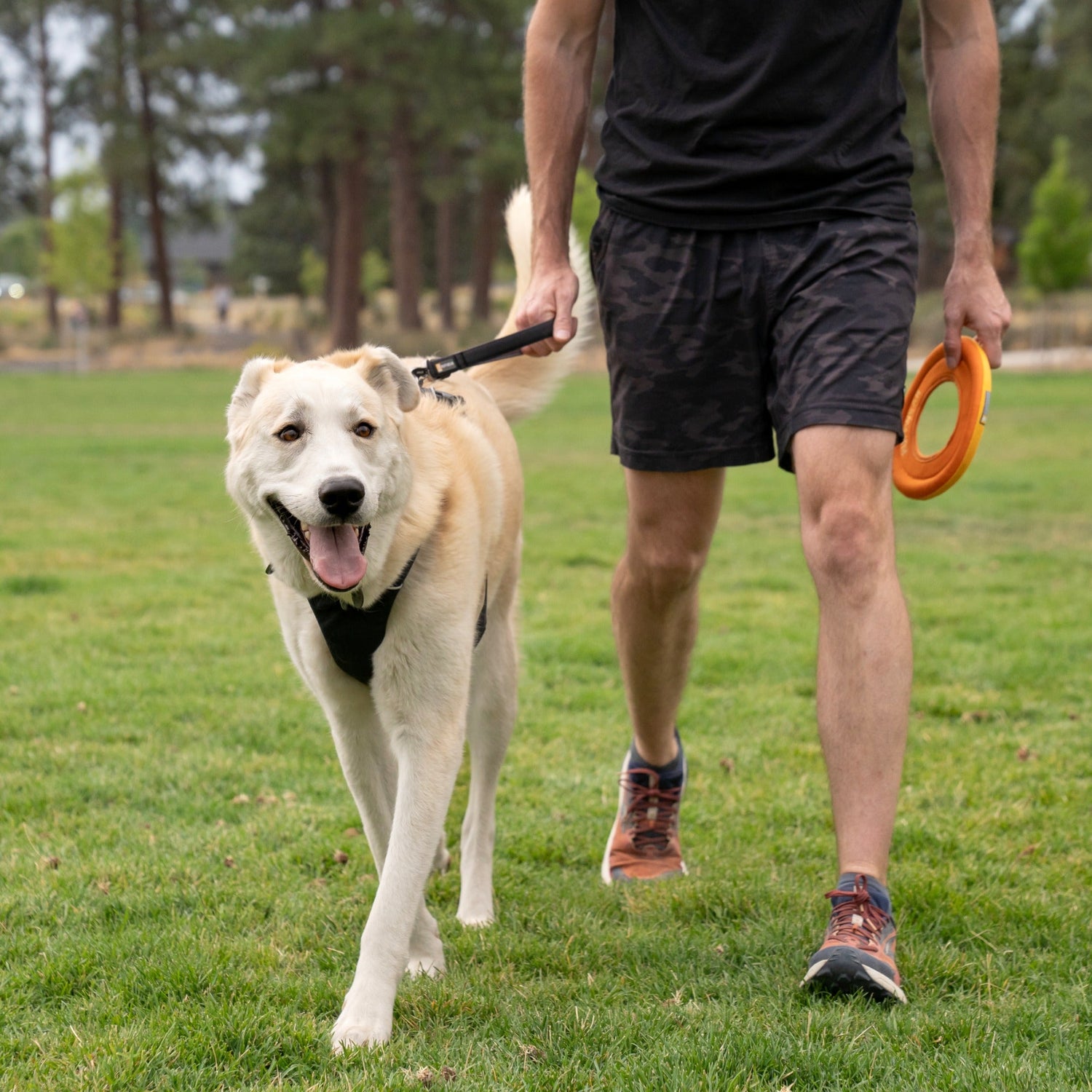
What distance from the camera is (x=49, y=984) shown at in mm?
3033

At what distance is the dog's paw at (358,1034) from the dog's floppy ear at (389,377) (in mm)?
1400

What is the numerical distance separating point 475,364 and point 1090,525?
7.83 meters

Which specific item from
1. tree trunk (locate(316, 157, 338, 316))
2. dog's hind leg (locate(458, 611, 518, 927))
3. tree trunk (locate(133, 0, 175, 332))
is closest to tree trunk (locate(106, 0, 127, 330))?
tree trunk (locate(133, 0, 175, 332))

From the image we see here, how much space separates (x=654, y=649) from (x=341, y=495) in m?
1.27

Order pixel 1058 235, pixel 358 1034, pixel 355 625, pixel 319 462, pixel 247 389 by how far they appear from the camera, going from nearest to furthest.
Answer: pixel 358 1034
pixel 319 462
pixel 355 625
pixel 247 389
pixel 1058 235

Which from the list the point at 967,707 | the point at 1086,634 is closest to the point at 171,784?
the point at 967,707

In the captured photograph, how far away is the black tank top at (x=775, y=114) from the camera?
3.20 meters

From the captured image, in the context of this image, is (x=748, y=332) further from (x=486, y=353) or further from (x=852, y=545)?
(x=486, y=353)

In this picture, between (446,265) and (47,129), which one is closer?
(446,265)

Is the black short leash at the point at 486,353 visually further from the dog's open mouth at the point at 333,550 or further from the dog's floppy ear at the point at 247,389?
the dog's open mouth at the point at 333,550

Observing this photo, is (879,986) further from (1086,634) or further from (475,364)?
(1086,634)

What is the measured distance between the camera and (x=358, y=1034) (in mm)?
2750

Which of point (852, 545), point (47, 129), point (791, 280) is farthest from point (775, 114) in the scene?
point (47, 129)

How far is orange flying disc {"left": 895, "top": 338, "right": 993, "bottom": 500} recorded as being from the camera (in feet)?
10.8
